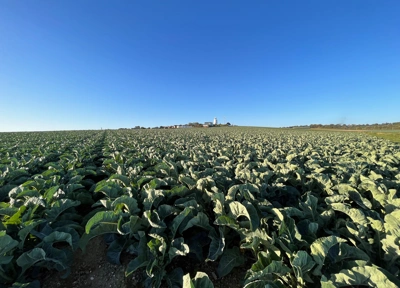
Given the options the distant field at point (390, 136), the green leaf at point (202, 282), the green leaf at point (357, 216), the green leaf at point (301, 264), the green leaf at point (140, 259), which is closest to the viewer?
the green leaf at point (202, 282)

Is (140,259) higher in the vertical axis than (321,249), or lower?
lower

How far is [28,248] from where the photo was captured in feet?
8.65

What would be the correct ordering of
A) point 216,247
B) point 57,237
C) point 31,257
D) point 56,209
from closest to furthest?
point 31,257, point 57,237, point 216,247, point 56,209

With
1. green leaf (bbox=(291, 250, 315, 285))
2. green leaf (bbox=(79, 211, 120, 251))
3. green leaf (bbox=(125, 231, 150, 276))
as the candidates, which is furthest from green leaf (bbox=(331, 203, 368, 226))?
green leaf (bbox=(79, 211, 120, 251))

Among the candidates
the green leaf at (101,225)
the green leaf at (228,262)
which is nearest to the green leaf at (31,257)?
the green leaf at (101,225)

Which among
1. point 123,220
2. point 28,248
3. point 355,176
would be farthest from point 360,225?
point 28,248

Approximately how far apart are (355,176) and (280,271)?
4.13 m

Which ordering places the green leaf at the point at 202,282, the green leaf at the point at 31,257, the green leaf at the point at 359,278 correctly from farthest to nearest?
the green leaf at the point at 31,257 < the green leaf at the point at 202,282 < the green leaf at the point at 359,278

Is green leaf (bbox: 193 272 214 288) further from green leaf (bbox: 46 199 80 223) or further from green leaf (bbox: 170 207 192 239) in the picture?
green leaf (bbox: 46 199 80 223)

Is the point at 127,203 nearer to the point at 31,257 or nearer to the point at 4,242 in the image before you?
the point at 31,257

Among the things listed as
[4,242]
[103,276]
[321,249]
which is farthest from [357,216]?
[4,242]

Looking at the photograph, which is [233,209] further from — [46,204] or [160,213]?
[46,204]

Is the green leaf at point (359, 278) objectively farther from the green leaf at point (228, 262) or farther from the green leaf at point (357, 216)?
the green leaf at point (228, 262)

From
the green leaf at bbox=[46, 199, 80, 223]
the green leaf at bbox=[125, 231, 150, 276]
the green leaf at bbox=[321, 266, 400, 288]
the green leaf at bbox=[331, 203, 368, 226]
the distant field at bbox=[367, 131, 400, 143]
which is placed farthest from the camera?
the distant field at bbox=[367, 131, 400, 143]
